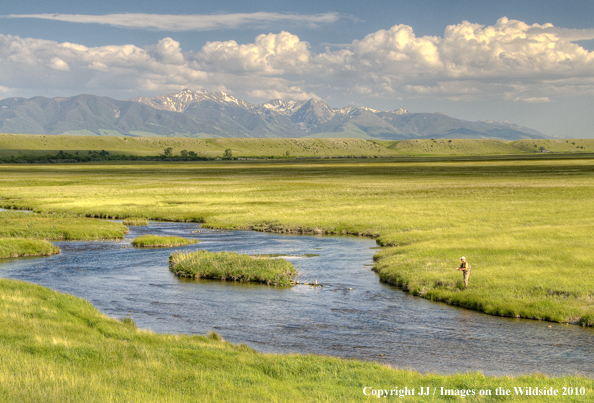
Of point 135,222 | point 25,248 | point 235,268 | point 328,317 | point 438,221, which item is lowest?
point 25,248

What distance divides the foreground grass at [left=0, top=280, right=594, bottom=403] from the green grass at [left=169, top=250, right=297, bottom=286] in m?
12.5

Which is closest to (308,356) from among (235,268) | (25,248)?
Answer: (235,268)

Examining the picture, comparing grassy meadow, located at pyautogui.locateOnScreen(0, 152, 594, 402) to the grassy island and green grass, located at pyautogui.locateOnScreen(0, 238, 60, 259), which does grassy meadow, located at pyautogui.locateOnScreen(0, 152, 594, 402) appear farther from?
green grass, located at pyautogui.locateOnScreen(0, 238, 60, 259)

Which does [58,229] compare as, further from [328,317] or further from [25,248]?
[328,317]

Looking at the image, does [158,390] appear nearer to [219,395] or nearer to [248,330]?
[219,395]

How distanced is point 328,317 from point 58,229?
3606 cm

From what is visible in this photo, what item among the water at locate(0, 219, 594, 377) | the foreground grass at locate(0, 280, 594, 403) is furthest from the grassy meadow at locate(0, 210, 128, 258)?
the foreground grass at locate(0, 280, 594, 403)

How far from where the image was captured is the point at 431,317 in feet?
83.6

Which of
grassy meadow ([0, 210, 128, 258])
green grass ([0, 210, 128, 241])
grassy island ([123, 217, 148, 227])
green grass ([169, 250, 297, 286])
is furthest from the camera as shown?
grassy island ([123, 217, 148, 227])

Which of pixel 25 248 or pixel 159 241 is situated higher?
pixel 159 241

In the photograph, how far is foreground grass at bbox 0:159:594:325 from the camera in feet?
92.2

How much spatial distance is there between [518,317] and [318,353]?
11.2 m

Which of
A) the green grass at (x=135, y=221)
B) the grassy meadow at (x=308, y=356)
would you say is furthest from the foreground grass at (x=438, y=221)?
the green grass at (x=135, y=221)

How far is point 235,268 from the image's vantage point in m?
34.5
